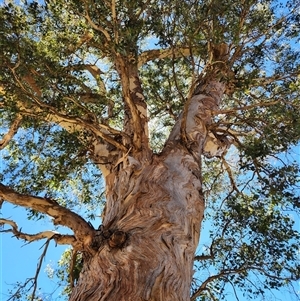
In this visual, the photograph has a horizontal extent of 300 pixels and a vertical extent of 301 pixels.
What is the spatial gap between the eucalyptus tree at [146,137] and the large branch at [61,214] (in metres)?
0.01

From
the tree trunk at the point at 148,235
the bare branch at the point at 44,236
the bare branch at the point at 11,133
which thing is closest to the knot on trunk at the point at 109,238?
the tree trunk at the point at 148,235

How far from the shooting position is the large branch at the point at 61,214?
318 centimetres

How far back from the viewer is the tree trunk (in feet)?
8.50

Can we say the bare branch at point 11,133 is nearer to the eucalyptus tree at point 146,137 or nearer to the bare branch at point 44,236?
the eucalyptus tree at point 146,137

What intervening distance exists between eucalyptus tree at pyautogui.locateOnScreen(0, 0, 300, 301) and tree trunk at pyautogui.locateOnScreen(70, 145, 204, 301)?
0.01m

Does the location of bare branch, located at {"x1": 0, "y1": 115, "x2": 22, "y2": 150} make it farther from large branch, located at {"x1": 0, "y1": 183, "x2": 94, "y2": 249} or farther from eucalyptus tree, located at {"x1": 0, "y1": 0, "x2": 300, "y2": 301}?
large branch, located at {"x1": 0, "y1": 183, "x2": 94, "y2": 249}

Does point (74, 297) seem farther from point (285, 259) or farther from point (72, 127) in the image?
point (285, 259)

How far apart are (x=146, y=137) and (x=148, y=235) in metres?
1.59

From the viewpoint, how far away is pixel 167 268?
2748mm

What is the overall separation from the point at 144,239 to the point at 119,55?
2077mm

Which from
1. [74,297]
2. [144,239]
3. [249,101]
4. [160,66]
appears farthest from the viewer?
[249,101]

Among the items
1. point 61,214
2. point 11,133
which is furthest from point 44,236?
point 11,133

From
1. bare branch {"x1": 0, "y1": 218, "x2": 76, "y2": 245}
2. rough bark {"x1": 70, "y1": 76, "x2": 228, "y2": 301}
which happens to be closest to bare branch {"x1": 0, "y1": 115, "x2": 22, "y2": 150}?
rough bark {"x1": 70, "y1": 76, "x2": 228, "y2": 301}

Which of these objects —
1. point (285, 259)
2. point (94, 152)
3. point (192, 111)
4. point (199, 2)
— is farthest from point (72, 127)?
point (285, 259)
